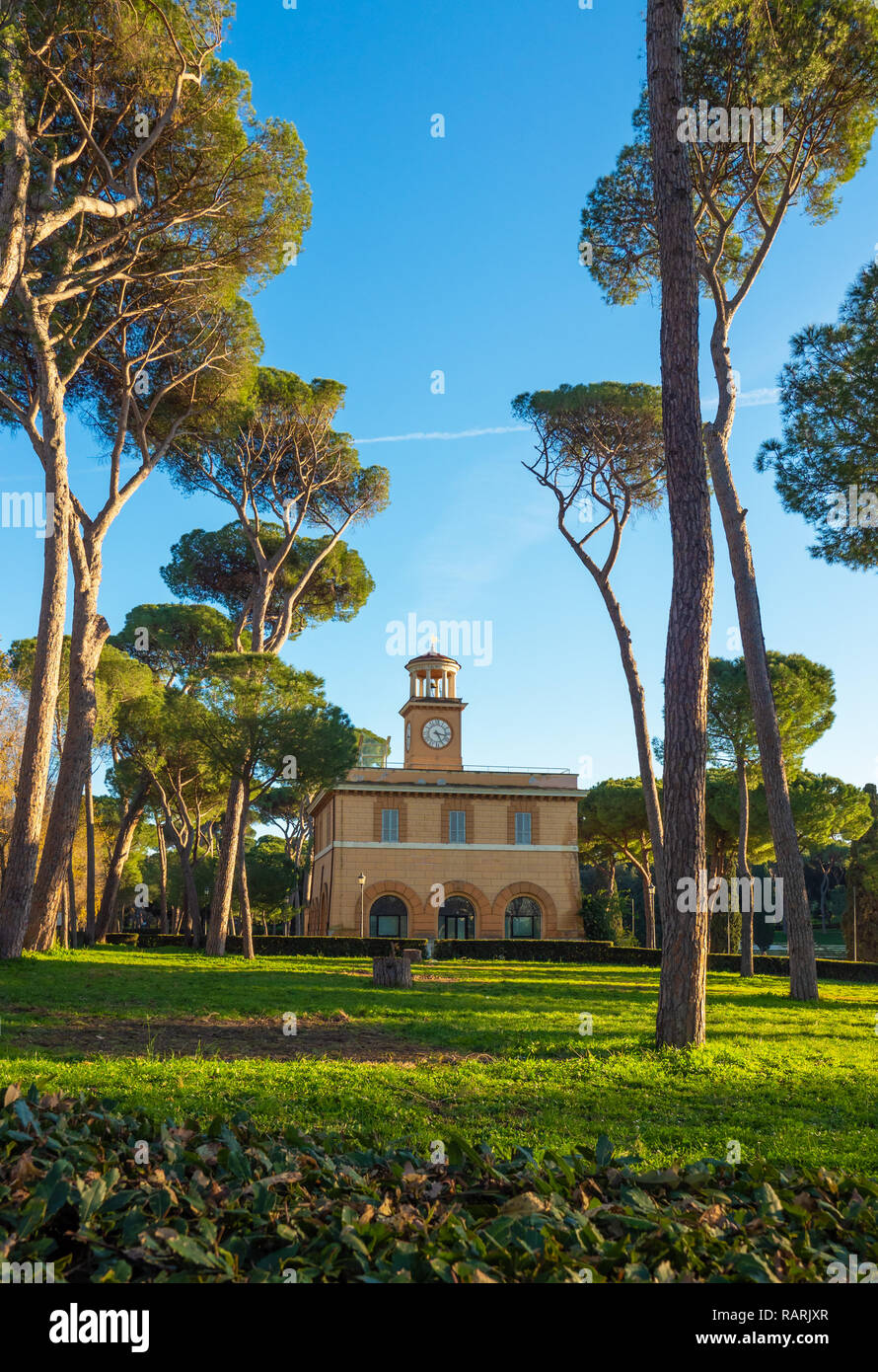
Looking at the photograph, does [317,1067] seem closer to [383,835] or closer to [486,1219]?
[486,1219]

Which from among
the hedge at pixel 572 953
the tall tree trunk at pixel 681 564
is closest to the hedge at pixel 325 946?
the hedge at pixel 572 953

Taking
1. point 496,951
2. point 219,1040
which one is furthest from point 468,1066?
point 496,951

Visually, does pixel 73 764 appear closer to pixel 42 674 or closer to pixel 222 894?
pixel 42 674

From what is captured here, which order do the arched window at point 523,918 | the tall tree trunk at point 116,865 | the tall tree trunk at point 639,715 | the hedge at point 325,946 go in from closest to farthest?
the tall tree trunk at point 639,715 → the tall tree trunk at point 116,865 → the hedge at point 325,946 → the arched window at point 523,918

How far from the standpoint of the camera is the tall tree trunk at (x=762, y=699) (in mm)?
14945

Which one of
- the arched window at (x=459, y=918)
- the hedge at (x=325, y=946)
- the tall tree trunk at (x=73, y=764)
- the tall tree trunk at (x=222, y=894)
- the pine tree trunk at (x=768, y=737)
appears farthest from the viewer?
the arched window at (x=459, y=918)

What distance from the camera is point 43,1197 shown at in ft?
9.79

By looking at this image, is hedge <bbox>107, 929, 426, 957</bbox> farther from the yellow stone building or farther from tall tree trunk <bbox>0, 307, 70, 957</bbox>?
tall tree trunk <bbox>0, 307, 70, 957</bbox>

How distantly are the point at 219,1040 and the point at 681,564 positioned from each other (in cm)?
657

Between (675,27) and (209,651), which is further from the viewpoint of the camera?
(209,651)

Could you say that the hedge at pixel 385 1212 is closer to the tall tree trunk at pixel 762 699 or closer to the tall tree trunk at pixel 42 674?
the tall tree trunk at pixel 42 674

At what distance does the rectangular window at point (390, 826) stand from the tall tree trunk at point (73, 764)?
66.8 ft
